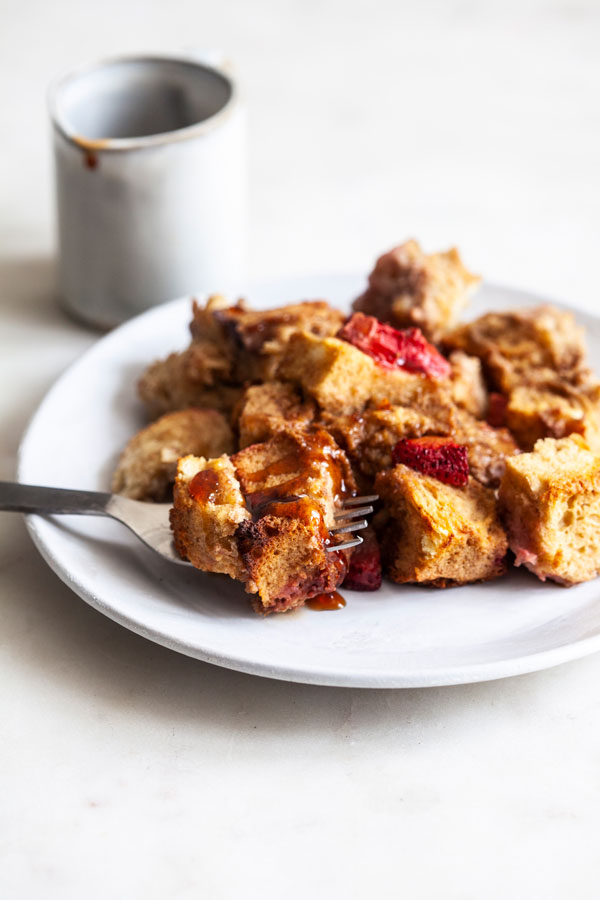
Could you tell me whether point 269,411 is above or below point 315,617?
above

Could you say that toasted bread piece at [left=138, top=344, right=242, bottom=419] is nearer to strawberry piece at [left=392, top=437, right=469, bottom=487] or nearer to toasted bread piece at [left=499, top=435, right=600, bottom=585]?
strawberry piece at [left=392, top=437, right=469, bottom=487]

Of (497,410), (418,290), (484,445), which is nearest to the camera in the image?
(484,445)

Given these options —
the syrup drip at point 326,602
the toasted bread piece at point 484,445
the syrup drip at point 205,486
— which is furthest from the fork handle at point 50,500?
the toasted bread piece at point 484,445

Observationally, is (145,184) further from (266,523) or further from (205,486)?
(266,523)

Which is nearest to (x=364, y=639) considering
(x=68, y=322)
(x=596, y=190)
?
(x=68, y=322)

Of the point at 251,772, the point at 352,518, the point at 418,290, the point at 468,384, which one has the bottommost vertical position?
the point at 251,772

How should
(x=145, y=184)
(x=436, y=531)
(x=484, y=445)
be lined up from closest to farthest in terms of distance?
1. (x=436, y=531)
2. (x=484, y=445)
3. (x=145, y=184)

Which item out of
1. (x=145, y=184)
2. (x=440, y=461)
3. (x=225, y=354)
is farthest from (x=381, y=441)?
(x=145, y=184)
